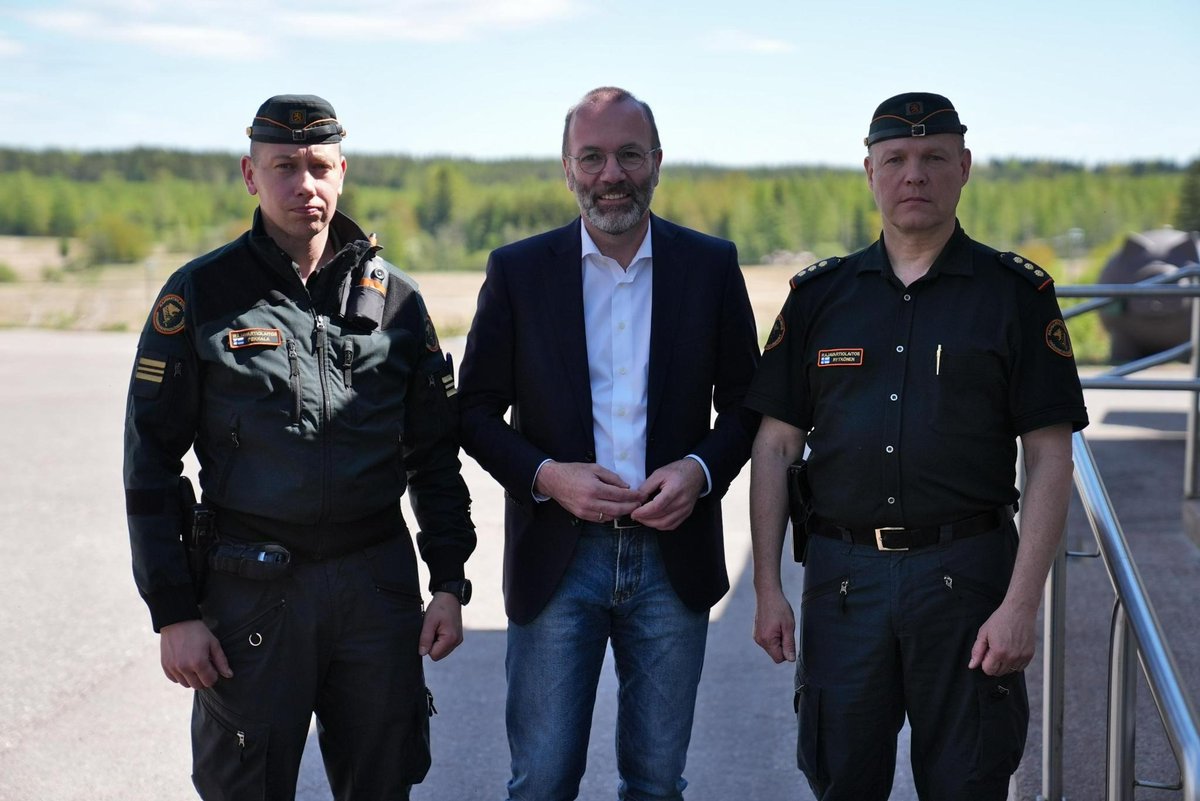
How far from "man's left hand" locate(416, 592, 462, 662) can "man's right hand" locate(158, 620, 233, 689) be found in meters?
0.42

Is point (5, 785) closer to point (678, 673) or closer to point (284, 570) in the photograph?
point (284, 570)

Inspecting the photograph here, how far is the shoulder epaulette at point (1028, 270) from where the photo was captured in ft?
8.31

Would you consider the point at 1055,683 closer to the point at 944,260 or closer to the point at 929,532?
the point at 929,532

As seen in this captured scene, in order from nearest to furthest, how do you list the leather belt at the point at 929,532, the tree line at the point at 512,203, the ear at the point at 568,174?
1. the leather belt at the point at 929,532
2. the ear at the point at 568,174
3. the tree line at the point at 512,203

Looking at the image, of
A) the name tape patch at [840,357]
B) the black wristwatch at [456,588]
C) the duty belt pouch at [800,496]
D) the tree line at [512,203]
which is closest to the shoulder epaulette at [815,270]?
the name tape patch at [840,357]

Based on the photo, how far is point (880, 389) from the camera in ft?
8.36

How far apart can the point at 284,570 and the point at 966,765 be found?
143 centimetres

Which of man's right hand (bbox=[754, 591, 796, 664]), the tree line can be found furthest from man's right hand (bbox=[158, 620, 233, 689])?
the tree line

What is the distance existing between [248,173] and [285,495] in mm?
739

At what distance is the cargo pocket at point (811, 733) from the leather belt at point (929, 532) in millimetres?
343

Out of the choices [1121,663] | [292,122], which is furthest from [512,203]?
[1121,663]

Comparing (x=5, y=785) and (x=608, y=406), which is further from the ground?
(x=608, y=406)

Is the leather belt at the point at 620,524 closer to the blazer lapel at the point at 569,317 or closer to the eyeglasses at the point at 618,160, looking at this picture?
the blazer lapel at the point at 569,317

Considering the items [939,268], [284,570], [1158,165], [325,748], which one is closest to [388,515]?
[284,570]
